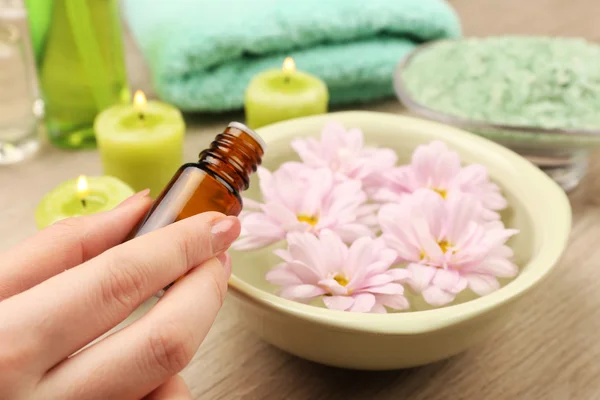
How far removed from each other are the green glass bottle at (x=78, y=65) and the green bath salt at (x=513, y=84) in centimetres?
36

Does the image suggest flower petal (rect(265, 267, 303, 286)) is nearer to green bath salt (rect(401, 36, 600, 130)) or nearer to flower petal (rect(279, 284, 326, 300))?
flower petal (rect(279, 284, 326, 300))

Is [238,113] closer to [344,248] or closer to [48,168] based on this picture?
[48,168]

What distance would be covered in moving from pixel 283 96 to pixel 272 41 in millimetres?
123

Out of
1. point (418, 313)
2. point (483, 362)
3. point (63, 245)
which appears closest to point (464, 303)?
point (418, 313)

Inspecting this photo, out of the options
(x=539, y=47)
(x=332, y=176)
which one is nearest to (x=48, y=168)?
(x=332, y=176)

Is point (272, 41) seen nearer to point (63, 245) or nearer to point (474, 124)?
point (474, 124)

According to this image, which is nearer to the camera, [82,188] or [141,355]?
[141,355]

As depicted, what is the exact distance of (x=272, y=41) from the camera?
2.73ft

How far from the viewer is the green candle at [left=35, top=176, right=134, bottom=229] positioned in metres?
0.55

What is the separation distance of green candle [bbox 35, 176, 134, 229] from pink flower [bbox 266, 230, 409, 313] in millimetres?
198

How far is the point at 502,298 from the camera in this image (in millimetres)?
407

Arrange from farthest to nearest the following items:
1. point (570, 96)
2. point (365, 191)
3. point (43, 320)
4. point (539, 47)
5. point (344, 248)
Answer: point (539, 47) → point (570, 96) → point (365, 191) → point (344, 248) → point (43, 320)

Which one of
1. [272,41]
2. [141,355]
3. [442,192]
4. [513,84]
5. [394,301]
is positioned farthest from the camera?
[272,41]

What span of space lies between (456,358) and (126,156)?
38cm
